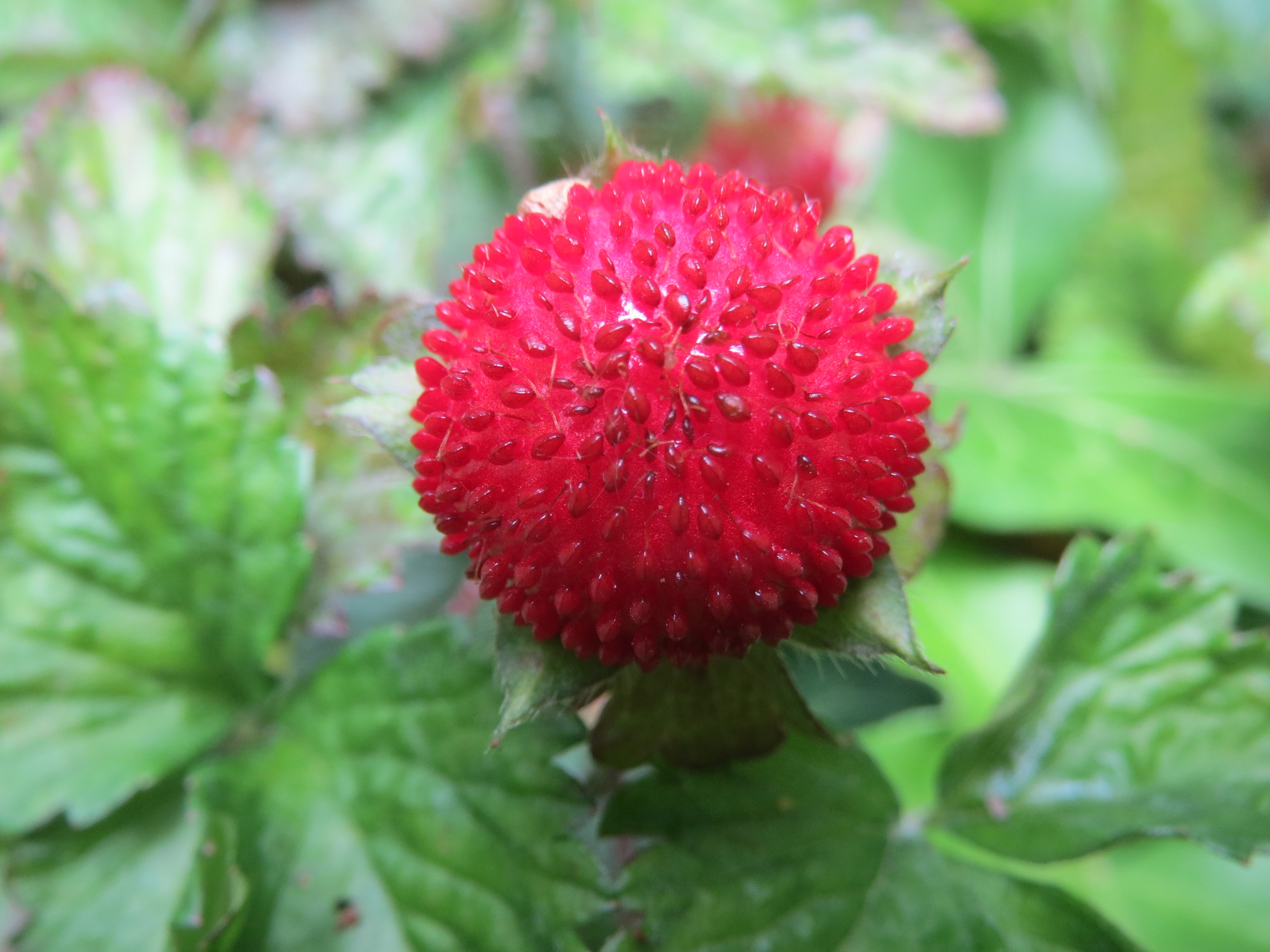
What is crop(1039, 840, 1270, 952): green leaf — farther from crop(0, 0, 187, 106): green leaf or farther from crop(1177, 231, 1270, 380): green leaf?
crop(0, 0, 187, 106): green leaf

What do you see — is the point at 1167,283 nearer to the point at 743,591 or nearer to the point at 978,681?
the point at 978,681

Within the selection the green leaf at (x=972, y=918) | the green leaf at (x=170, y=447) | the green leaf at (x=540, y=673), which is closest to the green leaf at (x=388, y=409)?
the green leaf at (x=540, y=673)

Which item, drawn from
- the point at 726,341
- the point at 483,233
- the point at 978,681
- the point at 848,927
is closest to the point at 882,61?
the point at 483,233

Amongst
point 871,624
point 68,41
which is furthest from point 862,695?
point 68,41

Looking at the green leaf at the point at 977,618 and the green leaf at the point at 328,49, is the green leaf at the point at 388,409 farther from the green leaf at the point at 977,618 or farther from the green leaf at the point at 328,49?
the green leaf at the point at 328,49

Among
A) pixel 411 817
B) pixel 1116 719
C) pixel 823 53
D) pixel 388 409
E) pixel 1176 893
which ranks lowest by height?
pixel 1176 893

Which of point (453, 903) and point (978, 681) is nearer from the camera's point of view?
point (453, 903)

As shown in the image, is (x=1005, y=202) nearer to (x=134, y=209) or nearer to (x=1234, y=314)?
(x=1234, y=314)
